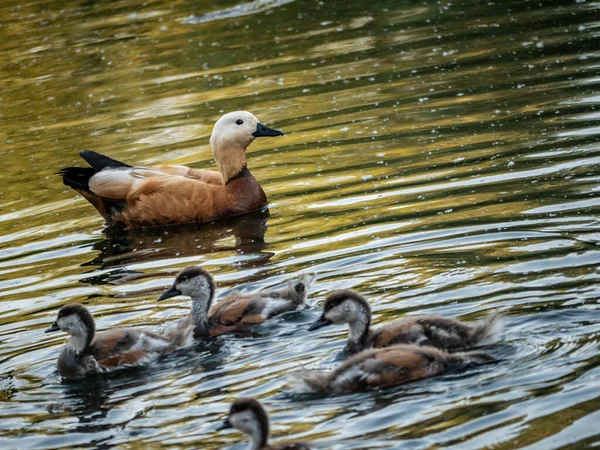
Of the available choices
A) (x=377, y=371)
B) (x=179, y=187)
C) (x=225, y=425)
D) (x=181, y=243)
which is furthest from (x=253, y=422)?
(x=179, y=187)

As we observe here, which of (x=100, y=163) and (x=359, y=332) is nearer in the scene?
(x=359, y=332)

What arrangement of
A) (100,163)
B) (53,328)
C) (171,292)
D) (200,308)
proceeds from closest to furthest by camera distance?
(53,328) < (200,308) < (171,292) < (100,163)

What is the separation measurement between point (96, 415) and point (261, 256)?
380cm

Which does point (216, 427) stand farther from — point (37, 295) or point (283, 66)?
point (283, 66)

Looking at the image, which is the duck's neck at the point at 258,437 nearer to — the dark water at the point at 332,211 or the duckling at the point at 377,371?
the dark water at the point at 332,211

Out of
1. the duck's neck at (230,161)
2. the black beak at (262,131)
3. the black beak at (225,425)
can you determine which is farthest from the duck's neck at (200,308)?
the black beak at (262,131)

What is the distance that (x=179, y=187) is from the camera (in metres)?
13.3

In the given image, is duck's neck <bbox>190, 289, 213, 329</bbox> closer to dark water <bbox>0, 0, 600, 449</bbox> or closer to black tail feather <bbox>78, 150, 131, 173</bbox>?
dark water <bbox>0, 0, 600, 449</bbox>

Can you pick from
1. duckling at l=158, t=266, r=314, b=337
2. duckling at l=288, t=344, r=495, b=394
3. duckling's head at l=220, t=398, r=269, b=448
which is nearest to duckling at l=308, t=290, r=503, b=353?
duckling at l=288, t=344, r=495, b=394

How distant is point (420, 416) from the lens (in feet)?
22.4

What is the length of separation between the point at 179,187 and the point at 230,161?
70 cm

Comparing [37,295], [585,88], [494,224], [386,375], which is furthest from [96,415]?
[585,88]

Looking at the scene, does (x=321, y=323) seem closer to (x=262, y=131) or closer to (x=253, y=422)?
(x=253, y=422)

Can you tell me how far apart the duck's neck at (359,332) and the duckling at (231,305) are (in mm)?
1140
